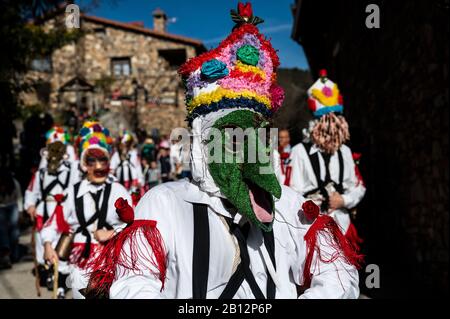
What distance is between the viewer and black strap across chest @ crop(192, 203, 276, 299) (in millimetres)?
1960

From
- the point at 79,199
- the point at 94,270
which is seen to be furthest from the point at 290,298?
the point at 79,199

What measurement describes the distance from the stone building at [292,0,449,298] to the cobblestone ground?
4.10 metres

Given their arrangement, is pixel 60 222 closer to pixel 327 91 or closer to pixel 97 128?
pixel 97 128

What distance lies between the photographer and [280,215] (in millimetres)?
2176

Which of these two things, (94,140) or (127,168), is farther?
(127,168)

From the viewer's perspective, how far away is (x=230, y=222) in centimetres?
211

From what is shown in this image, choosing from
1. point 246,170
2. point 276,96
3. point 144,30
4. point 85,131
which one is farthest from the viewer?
point 144,30

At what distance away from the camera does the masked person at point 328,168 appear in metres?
4.54

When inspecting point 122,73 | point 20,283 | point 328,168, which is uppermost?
point 122,73

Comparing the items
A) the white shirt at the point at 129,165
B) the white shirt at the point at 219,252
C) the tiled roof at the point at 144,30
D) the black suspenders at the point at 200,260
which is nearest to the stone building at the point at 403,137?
the white shirt at the point at 219,252

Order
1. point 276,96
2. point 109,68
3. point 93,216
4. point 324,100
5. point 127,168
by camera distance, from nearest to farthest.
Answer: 1. point 276,96
2. point 93,216
3. point 324,100
4. point 127,168
5. point 109,68

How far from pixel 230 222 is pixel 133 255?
0.44 meters

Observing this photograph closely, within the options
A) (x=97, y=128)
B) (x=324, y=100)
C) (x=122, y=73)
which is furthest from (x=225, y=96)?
(x=122, y=73)
